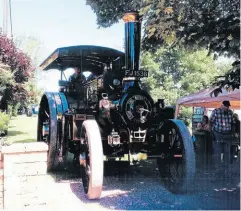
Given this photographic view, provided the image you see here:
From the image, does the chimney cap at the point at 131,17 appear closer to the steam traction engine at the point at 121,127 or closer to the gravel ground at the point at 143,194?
the steam traction engine at the point at 121,127

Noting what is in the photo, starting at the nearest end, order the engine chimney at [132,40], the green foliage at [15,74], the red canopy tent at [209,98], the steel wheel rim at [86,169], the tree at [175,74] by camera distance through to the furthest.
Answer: the steel wheel rim at [86,169], the engine chimney at [132,40], the red canopy tent at [209,98], the green foliage at [15,74], the tree at [175,74]

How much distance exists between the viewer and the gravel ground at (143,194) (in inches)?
175

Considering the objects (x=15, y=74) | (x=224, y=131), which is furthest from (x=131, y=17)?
(x=15, y=74)

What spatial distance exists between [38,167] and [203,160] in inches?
213

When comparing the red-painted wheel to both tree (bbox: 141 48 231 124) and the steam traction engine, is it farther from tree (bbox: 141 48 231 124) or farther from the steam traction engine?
tree (bbox: 141 48 231 124)

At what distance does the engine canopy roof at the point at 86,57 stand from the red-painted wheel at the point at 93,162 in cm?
158

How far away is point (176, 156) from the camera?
5.23m

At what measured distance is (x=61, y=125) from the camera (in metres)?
6.43

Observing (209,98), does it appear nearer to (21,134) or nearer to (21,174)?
(21,174)

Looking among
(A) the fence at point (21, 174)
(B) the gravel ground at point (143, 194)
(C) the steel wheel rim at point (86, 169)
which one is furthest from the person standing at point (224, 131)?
(A) the fence at point (21, 174)

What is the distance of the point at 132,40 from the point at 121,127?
1457mm

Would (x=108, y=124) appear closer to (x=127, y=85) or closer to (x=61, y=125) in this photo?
(x=127, y=85)

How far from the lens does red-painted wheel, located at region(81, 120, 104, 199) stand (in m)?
4.47

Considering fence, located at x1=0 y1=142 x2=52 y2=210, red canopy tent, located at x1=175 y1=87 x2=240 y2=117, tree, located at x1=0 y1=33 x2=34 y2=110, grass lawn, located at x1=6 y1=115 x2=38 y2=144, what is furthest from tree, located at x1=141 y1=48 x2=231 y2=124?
fence, located at x1=0 y1=142 x2=52 y2=210
